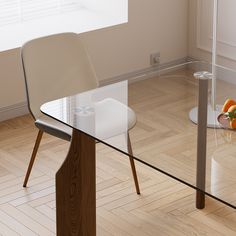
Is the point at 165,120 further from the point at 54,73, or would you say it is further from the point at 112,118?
the point at 54,73

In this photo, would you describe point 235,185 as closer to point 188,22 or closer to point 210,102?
point 210,102

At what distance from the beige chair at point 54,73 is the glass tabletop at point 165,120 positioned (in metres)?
0.41

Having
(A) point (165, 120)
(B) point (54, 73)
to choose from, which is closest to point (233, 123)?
(A) point (165, 120)

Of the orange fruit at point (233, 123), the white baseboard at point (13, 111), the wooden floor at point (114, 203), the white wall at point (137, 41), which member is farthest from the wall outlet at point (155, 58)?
the orange fruit at point (233, 123)

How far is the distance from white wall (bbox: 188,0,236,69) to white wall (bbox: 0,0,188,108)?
8 cm

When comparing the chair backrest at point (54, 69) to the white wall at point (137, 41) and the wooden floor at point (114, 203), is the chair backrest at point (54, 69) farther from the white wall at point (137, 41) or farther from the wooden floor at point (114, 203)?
the white wall at point (137, 41)

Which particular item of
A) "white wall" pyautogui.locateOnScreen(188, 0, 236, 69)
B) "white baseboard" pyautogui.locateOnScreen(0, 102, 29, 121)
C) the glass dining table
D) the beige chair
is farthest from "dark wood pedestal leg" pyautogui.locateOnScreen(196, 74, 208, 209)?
"white wall" pyautogui.locateOnScreen(188, 0, 236, 69)

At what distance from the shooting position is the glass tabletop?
2.65 m

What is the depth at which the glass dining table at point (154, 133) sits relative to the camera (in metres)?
2.69

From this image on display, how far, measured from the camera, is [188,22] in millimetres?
5781

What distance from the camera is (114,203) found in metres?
3.83

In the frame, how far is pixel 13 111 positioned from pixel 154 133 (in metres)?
2.11

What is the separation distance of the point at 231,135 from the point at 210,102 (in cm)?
33

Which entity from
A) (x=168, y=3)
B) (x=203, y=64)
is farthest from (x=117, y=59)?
(x=203, y=64)
